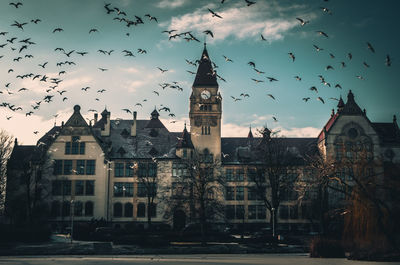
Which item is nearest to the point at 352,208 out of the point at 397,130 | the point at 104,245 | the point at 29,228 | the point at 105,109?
the point at 104,245

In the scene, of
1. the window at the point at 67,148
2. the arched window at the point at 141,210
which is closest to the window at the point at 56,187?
the window at the point at 67,148

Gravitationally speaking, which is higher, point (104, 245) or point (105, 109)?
point (105, 109)

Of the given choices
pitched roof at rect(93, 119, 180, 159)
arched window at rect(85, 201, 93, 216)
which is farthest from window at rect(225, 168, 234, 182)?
arched window at rect(85, 201, 93, 216)

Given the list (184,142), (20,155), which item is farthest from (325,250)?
(20,155)

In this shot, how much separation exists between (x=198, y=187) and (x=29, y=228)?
19.8 meters

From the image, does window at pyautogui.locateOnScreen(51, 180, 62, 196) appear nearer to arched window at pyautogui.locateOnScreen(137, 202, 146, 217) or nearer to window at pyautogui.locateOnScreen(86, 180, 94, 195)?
window at pyautogui.locateOnScreen(86, 180, 94, 195)

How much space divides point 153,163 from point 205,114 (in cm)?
1254

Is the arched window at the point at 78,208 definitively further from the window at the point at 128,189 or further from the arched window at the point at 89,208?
the window at the point at 128,189

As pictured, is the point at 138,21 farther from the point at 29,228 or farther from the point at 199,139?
the point at 199,139

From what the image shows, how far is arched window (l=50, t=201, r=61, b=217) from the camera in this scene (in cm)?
6556

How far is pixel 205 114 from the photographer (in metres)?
71.9

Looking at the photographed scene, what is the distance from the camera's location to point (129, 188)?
68.8 meters

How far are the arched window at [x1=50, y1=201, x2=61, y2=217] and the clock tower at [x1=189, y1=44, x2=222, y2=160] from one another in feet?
80.8

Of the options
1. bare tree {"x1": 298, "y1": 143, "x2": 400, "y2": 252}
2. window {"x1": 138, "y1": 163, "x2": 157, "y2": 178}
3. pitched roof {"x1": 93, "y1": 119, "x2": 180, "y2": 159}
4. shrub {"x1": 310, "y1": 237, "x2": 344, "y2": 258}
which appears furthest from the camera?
pitched roof {"x1": 93, "y1": 119, "x2": 180, "y2": 159}
